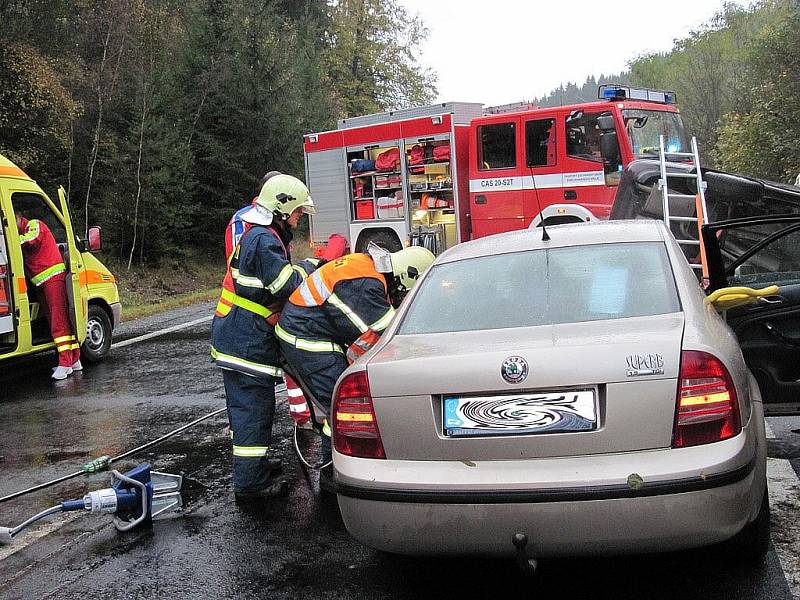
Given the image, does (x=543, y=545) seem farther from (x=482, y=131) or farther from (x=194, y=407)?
(x=482, y=131)

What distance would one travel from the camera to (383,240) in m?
16.3

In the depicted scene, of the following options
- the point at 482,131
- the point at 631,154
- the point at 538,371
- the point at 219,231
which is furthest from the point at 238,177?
the point at 538,371

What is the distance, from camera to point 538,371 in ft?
10.3

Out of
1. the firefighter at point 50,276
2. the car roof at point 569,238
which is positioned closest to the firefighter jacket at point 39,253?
the firefighter at point 50,276

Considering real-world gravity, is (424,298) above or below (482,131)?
below

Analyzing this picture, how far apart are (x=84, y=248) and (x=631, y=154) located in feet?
24.9

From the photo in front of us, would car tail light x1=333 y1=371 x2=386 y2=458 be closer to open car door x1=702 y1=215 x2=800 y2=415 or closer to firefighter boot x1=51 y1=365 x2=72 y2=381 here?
open car door x1=702 y1=215 x2=800 y2=415

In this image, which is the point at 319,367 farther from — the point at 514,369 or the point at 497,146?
the point at 497,146

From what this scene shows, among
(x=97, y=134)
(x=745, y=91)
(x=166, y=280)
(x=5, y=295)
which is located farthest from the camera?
(x=745, y=91)

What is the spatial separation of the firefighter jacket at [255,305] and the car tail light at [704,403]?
2474mm

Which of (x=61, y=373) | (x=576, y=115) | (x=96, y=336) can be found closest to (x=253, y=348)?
(x=61, y=373)

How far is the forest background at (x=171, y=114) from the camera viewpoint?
2172 cm

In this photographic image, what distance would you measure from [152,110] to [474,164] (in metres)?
13.4

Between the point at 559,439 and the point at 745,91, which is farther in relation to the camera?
the point at 745,91
